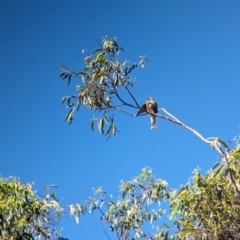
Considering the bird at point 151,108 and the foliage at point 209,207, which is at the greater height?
the bird at point 151,108

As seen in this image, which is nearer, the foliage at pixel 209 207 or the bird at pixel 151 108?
the foliage at pixel 209 207

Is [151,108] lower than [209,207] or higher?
higher

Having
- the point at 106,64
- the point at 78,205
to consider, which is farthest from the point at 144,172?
the point at 106,64

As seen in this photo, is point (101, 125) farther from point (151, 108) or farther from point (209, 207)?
point (209, 207)

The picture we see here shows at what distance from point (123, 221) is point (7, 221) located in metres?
A: 1.72

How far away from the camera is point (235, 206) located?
4359 mm

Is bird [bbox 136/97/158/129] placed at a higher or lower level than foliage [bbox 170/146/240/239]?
higher

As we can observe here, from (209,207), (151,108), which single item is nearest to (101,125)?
(151,108)

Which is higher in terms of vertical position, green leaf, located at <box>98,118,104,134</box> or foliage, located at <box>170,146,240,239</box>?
green leaf, located at <box>98,118,104,134</box>

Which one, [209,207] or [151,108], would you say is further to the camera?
[151,108]

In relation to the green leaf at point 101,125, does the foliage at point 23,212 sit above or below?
below

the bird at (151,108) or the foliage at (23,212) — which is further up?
the bird at (151,108)

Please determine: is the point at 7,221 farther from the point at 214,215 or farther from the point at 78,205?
the point at 214,215

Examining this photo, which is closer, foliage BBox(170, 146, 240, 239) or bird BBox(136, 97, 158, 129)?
foliage BBox(170, 146, 240, 239)
